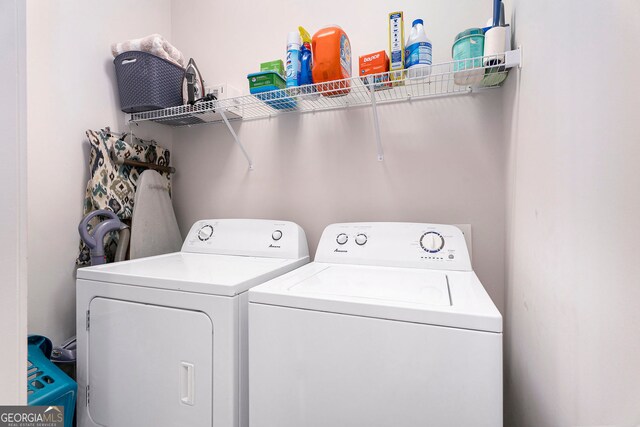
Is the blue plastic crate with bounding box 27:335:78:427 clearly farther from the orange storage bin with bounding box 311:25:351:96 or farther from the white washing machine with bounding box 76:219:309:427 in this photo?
the orange storage bin with bounding box 311:25:351:96

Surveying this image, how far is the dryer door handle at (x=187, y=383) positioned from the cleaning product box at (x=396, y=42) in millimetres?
1373

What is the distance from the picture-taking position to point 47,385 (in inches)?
45.1

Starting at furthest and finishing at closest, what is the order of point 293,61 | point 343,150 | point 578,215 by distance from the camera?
point 343,150
point 293,61
point 578,215

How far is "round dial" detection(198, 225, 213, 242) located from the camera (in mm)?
1732

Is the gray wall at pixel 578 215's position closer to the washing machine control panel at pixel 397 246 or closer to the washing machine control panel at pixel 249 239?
the washing machine control panel at pixel 397 246

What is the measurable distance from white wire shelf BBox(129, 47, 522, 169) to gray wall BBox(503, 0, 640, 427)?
0.66 ft

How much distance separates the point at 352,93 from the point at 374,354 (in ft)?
4.00

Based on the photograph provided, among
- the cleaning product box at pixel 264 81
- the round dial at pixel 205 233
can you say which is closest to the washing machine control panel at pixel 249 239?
the round dial at pixel 205 233

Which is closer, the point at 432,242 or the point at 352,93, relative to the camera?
the point at 432,242

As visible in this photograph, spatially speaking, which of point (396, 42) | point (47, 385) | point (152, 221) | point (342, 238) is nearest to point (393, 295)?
point (342, 238)

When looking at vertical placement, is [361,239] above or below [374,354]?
above

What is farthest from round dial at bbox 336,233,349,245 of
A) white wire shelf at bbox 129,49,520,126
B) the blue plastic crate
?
the blue plastic crate

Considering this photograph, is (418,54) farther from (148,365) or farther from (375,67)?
(148,365)

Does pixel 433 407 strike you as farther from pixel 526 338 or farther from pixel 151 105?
pixel 151 105
